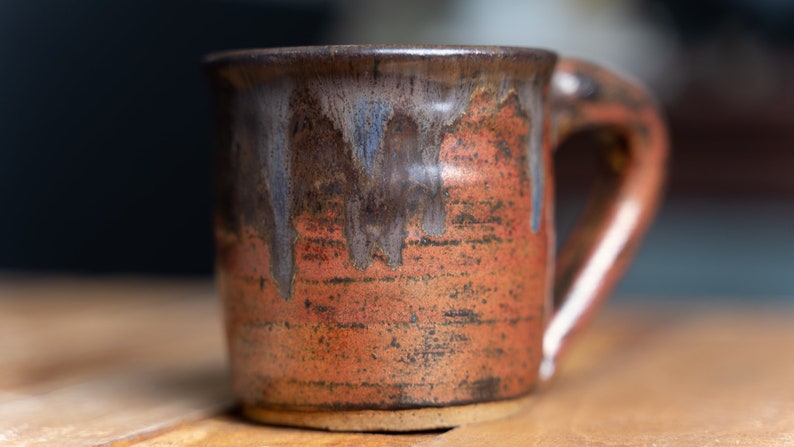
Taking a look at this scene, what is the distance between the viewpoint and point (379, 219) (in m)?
0.50

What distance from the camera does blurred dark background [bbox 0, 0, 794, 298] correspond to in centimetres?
194

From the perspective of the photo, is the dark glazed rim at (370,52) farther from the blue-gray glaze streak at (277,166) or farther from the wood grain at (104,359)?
the wood grain at (104,359)

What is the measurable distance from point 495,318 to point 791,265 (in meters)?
1.58

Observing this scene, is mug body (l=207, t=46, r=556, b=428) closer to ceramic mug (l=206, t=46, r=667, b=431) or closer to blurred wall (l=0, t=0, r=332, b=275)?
ceramic mug (l=206, t=46, r=667, b=431)

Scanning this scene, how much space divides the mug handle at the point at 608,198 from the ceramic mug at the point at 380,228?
8 cm

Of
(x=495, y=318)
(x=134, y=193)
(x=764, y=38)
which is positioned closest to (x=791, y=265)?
(x=764, y=38)

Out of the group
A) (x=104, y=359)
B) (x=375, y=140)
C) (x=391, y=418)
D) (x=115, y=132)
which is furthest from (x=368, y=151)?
(x=115, y=132)

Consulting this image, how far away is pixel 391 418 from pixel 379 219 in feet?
0.33

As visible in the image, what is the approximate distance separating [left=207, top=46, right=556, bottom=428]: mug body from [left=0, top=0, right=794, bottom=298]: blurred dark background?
1.40 meters

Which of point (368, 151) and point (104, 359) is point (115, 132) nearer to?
point (104, 359)

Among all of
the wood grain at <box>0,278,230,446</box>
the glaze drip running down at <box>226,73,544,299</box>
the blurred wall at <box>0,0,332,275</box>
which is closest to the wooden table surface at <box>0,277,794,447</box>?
the wood grain at <box>0,278,230,446</box>

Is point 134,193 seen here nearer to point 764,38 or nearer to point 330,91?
point 764,38

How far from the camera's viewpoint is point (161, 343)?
0.83 metres

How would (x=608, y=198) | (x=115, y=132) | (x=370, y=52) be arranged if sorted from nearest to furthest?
(x=370, y=52) < (x=608, y=198) < (x=115, y=132)
